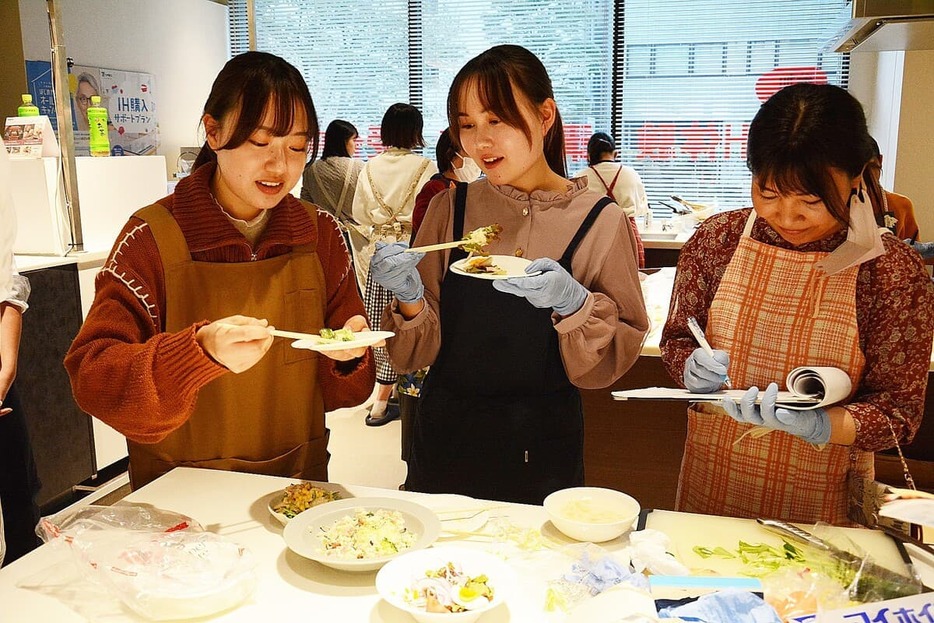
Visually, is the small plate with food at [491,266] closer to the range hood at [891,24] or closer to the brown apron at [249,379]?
the brown apron at [249,379]

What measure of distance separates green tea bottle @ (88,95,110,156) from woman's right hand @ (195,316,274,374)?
10.2ft

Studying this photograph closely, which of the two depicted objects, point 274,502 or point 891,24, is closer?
point 274,502

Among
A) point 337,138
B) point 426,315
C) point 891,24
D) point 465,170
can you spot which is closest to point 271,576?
point 426,315

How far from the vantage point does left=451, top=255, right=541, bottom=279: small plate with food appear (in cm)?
169

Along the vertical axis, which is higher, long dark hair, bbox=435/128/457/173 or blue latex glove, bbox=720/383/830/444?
long dark hair, bbox=435/128/457/173

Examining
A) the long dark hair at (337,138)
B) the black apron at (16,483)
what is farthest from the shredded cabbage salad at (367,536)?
the long dark hair at (337,138)

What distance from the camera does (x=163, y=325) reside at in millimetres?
1605

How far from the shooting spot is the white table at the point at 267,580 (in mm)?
1210

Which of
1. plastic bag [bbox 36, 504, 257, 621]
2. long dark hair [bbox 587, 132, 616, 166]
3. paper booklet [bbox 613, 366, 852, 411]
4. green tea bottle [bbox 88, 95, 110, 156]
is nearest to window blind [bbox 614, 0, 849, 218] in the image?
long dark hair [bbox 587, 132, 616, 166]

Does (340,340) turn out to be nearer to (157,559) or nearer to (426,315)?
(426,315)

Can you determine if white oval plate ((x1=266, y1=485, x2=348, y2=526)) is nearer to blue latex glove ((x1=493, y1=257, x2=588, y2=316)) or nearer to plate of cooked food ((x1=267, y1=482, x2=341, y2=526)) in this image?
plate of cooked food ((x1=267, y1=482, x2=341, y2=526))

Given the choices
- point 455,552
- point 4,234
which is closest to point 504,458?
point 455,552

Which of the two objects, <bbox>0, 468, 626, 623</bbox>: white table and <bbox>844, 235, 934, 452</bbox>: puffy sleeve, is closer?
<bbox>0, 468, 626, 623</bbox>: white table

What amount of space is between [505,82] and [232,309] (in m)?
0.78
